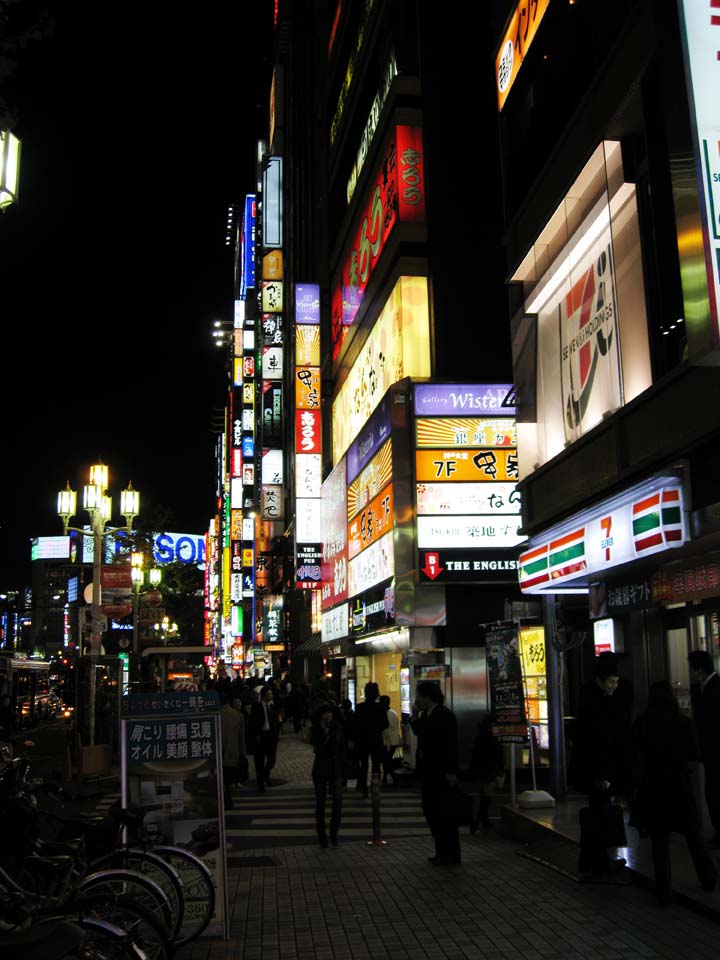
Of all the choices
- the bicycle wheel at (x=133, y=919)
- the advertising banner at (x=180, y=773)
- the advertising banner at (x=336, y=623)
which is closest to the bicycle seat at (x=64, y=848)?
the advertising banner at (x=180, y=773)

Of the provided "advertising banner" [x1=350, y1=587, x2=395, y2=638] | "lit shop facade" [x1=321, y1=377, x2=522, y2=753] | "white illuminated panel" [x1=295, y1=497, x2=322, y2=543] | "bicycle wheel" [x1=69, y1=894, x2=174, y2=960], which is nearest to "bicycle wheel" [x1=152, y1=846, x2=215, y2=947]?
"bicycle wheel" [x1=69, y1=894, x2=174, y2=960]

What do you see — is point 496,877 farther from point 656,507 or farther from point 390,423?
point 390,423

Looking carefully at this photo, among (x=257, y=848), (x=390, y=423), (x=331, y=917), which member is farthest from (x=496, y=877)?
(x=390, y=423)

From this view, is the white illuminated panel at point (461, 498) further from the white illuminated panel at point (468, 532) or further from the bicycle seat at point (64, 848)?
the bicycle seat at point (64, 848)

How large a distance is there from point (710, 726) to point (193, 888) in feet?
16.5

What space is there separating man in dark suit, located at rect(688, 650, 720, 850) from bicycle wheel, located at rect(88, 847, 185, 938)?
16.7ft

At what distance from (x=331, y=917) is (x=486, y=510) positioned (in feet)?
43.7

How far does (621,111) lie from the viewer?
11.2 meters

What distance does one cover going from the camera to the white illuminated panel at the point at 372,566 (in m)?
22.7

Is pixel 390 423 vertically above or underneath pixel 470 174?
underneath

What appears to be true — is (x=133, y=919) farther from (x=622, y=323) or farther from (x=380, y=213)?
(x=380, y=213)

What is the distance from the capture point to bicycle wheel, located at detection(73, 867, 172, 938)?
6.76 meters

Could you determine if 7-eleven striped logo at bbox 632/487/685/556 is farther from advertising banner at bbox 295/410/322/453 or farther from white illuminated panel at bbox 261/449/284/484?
white illuminated panel at bbox 261/449/284/484

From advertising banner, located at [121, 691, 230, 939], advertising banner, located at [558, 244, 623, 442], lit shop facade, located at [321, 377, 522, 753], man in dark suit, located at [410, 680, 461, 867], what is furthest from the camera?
lit shop facade, located at [321, 377, 522, 753]
